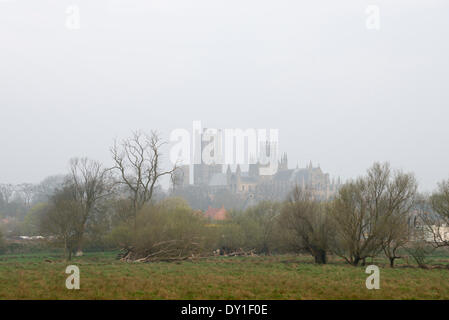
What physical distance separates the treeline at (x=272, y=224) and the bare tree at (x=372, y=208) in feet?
0.18

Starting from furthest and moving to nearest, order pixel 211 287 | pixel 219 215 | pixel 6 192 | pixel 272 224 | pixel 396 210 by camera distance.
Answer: pixel 6 192 < pixel 219 215 < pixel 272 224 < pixel 396 210 < pixel 211 287

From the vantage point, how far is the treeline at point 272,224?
2531cm

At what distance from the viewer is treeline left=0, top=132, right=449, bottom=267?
25.3 metres

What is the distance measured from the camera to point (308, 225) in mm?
27766

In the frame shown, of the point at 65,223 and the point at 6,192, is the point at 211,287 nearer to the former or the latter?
the point at 65,223

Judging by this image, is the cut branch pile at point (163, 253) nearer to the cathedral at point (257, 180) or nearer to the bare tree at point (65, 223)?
the bare tree at point (65, 223)

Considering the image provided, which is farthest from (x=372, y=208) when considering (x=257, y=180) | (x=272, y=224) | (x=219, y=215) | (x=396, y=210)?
(x=257, y=180)

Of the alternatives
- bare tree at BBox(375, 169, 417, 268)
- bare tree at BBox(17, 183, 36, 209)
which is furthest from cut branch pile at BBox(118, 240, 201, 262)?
bare tree at BBox(17, 183, 36, 209)

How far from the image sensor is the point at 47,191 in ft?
346

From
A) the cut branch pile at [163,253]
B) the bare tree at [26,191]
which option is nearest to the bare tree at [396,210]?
the cut branch pile at [163,253]

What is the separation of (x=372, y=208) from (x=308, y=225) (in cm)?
416

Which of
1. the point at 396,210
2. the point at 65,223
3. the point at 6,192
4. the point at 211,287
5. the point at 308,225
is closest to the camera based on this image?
the point at 211,287
